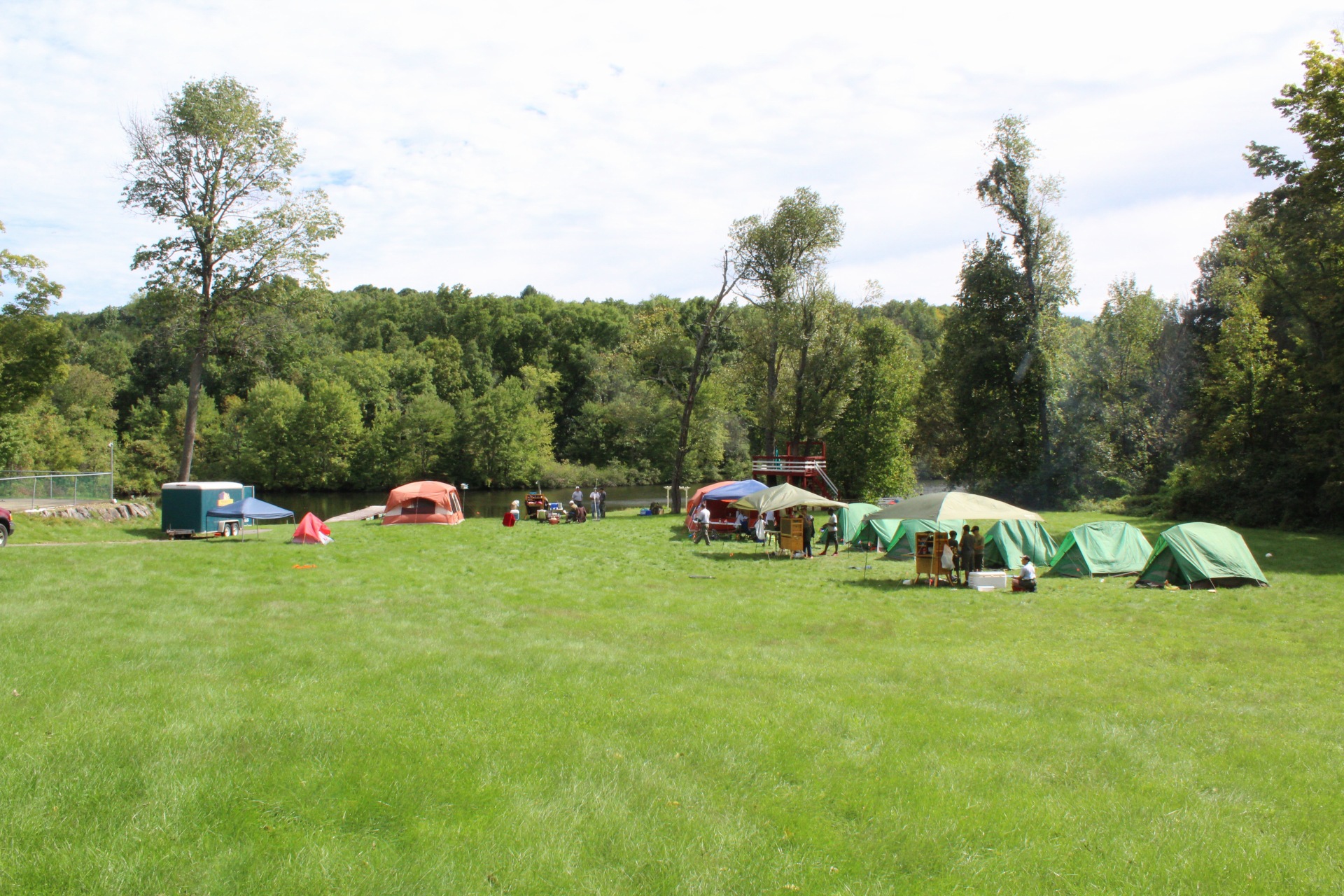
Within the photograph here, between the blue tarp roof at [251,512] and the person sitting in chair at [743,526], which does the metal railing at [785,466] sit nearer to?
the person sitting in chair at [743,526]

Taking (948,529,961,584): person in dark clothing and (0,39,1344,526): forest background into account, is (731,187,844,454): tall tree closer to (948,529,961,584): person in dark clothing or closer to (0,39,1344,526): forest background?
(0,39,1344,526): forest background

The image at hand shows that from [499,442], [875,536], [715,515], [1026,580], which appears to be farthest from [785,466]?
[499,442]

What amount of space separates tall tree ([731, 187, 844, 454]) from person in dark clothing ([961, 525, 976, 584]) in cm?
2261

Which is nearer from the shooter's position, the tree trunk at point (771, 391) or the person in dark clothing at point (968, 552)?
the person in dark clothing at point (968, 552)

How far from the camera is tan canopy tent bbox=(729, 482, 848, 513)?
71.2 ft

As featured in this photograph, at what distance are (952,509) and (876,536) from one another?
643cm

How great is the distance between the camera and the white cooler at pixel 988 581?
17.6 meters

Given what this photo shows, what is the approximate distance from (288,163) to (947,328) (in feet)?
101

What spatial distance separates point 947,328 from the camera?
136 ft

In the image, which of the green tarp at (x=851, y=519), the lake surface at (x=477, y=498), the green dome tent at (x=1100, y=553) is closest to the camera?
the green dome tent at (x=1100, y=553)

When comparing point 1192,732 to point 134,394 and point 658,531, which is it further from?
point 134,394

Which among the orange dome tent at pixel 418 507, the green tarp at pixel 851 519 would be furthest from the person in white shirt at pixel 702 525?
the orange dome tent at pixel 418 507

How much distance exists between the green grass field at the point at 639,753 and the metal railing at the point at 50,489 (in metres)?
15.5

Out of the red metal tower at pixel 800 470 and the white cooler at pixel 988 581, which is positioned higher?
the red metal tower at pixel 800 470
